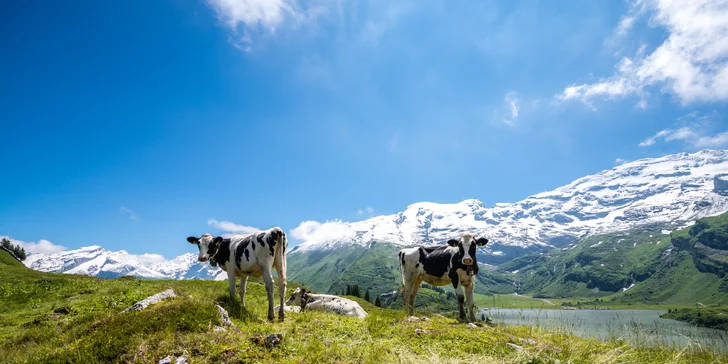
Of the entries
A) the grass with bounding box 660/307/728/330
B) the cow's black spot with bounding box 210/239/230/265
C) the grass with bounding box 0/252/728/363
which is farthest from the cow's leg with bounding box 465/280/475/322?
the grass with bounding box 660/307/728/330

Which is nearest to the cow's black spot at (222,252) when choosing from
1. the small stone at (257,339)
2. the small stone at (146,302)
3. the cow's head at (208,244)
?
the cow's head at (208,244)

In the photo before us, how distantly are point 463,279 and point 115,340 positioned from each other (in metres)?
11.8

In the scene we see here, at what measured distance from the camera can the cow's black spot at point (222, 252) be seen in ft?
43.7

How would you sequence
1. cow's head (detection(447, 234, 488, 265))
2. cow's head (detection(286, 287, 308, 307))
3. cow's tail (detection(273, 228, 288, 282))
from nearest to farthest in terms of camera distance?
cow's tail (detection(273, 228, 288, 282)), cow's head (detection(447, 234, 488, 265)), cow's head (detection(286, 287, 308, 307))

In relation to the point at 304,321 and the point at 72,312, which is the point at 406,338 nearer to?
the point at 304,321

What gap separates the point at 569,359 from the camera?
21.2 feet

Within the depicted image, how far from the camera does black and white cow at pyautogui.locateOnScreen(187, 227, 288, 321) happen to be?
11.8 metres

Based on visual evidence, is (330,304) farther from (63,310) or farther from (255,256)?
(63,310)

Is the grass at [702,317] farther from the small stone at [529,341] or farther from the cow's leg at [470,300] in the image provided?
the small stone at [529,341]

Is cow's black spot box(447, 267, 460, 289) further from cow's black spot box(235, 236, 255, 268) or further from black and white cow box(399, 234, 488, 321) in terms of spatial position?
cow's black spot box(235, 236, 255, 268)

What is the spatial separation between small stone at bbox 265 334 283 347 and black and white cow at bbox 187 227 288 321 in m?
3.75

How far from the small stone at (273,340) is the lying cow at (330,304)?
950cm

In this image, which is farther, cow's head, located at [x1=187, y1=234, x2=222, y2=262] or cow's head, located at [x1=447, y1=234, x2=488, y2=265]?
cow's head, located at [x1=447, y1=234, x2=488, y2=265]

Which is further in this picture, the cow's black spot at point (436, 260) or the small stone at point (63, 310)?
the small stone at point (63, 310)
